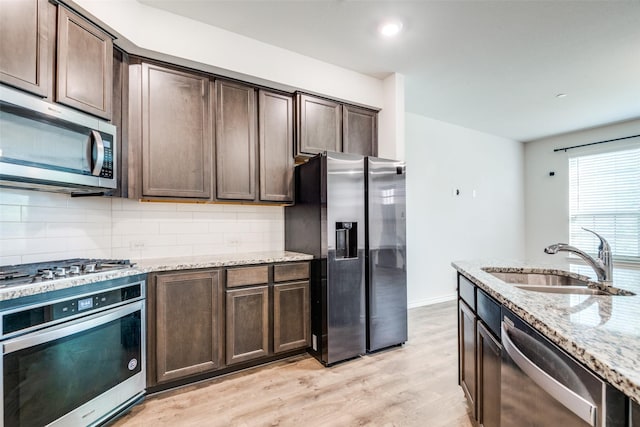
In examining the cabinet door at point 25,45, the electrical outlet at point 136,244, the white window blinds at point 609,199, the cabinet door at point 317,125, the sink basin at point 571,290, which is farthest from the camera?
the white window blinds at point 609,199

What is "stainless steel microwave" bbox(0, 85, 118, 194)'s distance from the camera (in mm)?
1562

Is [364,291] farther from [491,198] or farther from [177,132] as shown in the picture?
[491,198]

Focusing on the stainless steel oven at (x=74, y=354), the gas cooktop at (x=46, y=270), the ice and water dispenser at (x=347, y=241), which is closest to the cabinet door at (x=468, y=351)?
the ice and water dispenser at (x=347, y=241)

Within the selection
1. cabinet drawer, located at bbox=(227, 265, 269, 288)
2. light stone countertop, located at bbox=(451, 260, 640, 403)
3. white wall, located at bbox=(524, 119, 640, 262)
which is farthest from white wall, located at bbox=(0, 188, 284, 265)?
white wall, located at bbox=(524, 119, 640, 262)

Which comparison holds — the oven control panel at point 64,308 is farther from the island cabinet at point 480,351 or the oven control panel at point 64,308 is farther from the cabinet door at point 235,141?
the island cabinet at point 480,351

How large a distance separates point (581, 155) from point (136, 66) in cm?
641

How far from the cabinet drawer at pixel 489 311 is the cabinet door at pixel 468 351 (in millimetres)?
136

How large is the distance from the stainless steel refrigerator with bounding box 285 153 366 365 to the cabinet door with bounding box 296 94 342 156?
269 millimetres

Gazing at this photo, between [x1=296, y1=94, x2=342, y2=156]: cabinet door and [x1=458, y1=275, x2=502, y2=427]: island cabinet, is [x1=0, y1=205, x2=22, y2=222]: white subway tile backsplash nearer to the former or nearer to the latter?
[x1=296, y1=94, x2=342, y2=156]: cabinet door

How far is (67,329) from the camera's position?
5.14ft

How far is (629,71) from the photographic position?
310 cm

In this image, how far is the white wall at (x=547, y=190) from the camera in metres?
5.19

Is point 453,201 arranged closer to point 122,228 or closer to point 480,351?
point 480,351

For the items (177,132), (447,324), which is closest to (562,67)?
(447,324)
